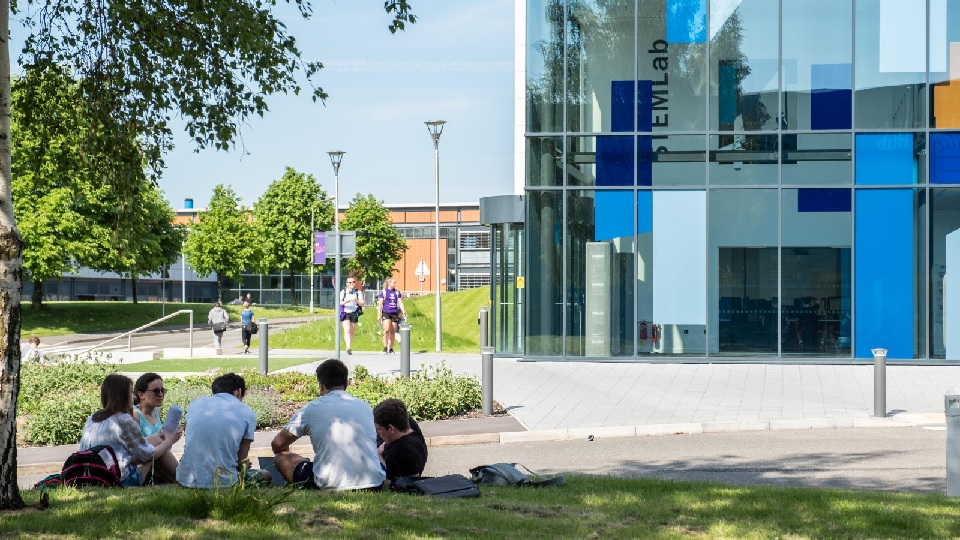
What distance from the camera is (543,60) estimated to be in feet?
75.8

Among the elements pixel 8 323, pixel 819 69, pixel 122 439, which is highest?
pixel 819 69

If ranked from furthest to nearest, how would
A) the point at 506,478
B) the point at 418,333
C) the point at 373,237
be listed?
1. the point at 373,237
2. the point at 418,333
3. the point at 506,478

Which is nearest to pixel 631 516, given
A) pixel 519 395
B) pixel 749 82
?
pixel 519 395

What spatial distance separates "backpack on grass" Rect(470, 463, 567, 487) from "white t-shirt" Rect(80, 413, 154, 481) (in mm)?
2442

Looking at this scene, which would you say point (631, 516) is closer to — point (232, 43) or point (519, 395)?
point (232, 43)

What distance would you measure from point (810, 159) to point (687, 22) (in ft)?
12.1

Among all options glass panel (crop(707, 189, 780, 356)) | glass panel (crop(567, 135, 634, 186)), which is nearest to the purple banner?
glass panel (crop(567, 135, 634, 186))

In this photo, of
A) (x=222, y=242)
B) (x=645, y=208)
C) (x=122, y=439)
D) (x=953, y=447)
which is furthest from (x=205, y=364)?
(x=222, y=242)

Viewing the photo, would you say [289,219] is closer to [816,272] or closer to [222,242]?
[222,242]

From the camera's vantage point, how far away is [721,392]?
56.9ft

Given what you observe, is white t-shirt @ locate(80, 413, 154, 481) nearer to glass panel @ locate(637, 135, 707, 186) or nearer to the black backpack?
the black backpack

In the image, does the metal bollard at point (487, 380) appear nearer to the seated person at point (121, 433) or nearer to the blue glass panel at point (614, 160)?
the seated person at point (121, 433)

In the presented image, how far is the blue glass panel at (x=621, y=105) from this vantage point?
75.2 ft

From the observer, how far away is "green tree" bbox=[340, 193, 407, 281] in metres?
82.8
